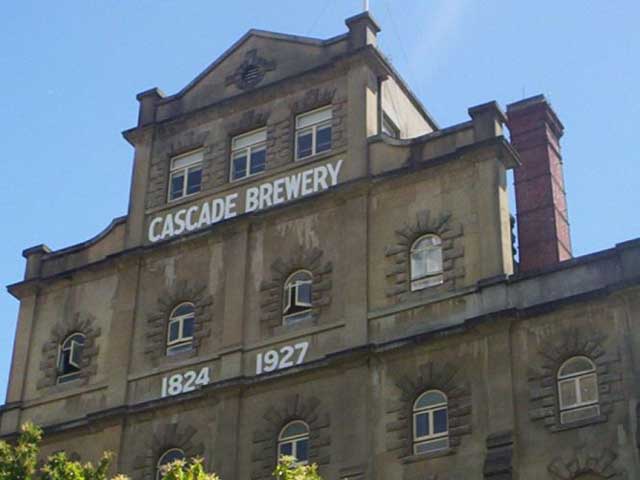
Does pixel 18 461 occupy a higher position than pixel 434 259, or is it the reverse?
pixel 434 259

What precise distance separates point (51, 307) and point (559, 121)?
1577 centimetres

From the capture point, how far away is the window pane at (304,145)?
135 feet

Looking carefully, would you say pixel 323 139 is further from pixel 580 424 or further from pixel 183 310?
pixel 580 424

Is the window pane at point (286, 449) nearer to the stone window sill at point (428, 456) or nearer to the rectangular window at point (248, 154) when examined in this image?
the stone window sill at point (428, 456)

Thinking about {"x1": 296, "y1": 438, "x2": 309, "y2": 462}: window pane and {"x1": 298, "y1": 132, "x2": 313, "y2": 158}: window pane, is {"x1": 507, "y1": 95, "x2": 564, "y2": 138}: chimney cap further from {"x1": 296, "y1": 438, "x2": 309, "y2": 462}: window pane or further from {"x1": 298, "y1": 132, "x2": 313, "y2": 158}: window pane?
{"x1": 296, "y1": 438, "x2": 309, "y2": 462}: window pane

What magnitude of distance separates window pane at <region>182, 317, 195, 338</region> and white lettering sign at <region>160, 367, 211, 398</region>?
128 centimetres

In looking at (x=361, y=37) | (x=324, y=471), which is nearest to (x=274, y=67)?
(x=361, y=37)

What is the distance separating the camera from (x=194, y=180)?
42.9 m

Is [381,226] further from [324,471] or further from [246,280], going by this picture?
[324,471]

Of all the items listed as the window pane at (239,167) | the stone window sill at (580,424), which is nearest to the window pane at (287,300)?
the window pane at (239,167)

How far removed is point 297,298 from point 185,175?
21.1 ft

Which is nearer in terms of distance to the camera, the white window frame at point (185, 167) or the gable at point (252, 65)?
the gable at point (252, 65)

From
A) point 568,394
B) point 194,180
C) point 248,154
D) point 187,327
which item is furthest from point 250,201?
point 568,394

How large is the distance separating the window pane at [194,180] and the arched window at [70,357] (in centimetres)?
521
